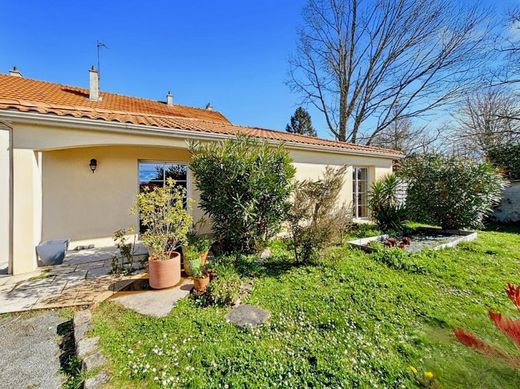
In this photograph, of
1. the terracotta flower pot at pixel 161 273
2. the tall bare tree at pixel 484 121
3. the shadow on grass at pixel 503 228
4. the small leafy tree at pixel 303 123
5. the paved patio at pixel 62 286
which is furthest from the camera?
A: the small leafy tree at pixel 303 123

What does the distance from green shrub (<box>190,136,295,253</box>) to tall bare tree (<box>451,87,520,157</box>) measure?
64.8ft

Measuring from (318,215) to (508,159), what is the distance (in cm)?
1683

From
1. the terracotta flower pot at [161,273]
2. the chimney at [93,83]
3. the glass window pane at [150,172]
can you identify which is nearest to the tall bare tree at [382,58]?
the chimney at [93,83]

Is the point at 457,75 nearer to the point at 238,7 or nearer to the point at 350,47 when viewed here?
the point at 350,47

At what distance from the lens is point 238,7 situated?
1200 cm

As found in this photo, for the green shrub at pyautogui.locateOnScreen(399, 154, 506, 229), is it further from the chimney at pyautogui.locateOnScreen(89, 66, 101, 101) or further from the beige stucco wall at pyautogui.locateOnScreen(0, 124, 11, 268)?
the chimney at pyautogui.locateOnScreen(89, 66, 101, 101)

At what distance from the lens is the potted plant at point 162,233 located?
4.87 meters

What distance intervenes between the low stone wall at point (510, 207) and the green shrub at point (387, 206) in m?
7.89

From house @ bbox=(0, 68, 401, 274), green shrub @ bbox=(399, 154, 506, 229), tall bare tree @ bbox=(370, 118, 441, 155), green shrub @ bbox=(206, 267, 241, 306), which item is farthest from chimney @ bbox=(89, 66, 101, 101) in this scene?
tall bare tree @ bbox=(370, 118, 441, 155)

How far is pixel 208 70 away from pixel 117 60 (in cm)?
513

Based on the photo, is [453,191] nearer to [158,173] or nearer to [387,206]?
[387,206]

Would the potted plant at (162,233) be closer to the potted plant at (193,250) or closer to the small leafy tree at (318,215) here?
the potted plant at (193,250)

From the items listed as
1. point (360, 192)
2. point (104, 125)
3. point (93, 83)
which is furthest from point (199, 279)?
point (93, 83)

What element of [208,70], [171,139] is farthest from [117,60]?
[171,139]
